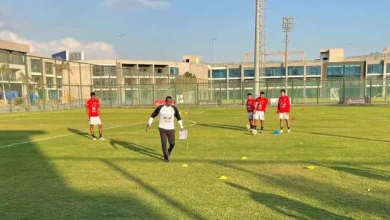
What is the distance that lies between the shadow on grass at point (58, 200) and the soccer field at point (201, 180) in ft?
0.06

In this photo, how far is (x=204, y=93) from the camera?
5741 cm

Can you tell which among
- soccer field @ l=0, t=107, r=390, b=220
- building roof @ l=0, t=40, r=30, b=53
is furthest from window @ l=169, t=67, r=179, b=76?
soccer field @ l=0, t=107, r=390, b=220

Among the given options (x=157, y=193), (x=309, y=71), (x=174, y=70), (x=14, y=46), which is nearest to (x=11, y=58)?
(x=157, y=193)

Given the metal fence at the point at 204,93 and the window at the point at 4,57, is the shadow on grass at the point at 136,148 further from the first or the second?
the window at the point at 4,57

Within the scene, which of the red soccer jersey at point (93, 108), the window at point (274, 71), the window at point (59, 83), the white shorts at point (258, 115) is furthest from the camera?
the window at point (274, 71)

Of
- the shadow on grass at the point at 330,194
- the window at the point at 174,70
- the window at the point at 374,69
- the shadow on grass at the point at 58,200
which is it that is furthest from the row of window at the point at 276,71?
the shadow on grass at the point at 58,200

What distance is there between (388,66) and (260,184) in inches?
4293

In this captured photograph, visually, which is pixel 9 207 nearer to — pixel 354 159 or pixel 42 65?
pixel 354 159

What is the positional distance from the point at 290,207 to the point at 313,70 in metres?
110

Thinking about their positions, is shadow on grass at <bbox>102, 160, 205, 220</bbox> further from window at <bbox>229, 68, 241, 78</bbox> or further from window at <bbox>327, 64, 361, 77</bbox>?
window at <bbox>229, 68, 241, 78</bbox>

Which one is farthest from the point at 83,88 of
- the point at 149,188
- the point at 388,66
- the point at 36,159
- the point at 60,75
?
the point at 388,66

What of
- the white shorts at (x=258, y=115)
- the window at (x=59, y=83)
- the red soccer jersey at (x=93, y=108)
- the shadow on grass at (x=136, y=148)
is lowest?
the shadow on grass at (x=136, y=148)

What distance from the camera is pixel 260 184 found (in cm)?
727

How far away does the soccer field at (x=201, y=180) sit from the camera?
5734mm
